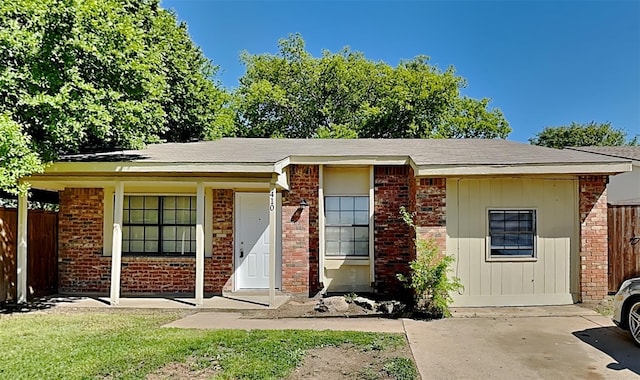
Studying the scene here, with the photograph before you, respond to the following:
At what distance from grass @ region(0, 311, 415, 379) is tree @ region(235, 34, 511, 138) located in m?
19.3

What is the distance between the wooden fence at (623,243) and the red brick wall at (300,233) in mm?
6045

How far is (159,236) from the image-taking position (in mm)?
10648

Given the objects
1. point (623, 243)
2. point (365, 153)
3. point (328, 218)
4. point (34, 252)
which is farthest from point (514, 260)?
point (34, 252)

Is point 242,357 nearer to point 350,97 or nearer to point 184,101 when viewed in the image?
point 184,101

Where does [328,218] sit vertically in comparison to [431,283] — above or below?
above

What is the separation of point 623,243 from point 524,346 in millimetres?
4878

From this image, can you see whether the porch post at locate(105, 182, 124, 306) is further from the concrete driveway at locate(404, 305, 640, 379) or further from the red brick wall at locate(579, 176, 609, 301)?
the red brick wall at locate(579, 176, 609, 301)

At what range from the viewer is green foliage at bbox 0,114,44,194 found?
6988 mm

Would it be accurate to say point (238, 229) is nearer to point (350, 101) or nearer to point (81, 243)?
point (81, 243)

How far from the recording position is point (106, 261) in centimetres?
1054

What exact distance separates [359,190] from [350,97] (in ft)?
61.0

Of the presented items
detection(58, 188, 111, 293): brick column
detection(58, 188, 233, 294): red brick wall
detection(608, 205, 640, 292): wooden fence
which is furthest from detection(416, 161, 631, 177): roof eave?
detection(58, 188, 111, 293): brick column

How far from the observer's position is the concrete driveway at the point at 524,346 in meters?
5.23

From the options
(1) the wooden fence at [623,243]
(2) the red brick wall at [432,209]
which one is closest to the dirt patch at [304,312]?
(2) the red brick wall at [432,209]
